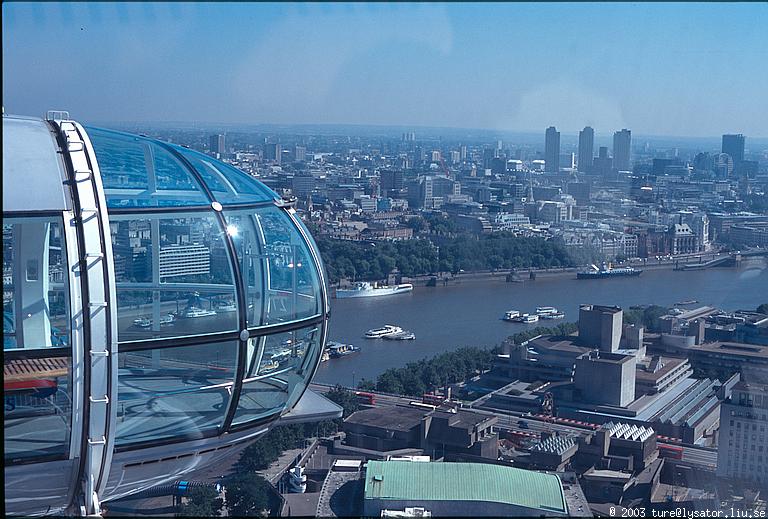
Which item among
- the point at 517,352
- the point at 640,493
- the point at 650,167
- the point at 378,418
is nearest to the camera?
the point at 640,493

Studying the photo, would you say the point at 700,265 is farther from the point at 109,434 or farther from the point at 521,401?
the point at 109,434

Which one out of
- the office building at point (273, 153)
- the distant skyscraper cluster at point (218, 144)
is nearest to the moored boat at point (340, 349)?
the distant skyscraper cluster at point (218, 144)

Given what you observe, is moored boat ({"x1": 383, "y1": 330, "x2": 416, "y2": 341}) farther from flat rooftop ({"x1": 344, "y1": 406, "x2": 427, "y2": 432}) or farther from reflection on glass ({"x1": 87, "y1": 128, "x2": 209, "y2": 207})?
reflection on glass ({"x1": 87, "y1": 128, "x2": 209, "y2": 207})

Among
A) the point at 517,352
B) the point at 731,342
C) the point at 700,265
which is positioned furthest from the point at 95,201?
the point at 700,265

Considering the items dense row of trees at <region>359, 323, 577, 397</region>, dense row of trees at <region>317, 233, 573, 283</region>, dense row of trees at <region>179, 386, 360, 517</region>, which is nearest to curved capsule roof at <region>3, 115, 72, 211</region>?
dense row of trees at <region>179, 386, 360, 517</region>

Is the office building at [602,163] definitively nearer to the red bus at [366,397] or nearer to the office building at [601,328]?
the office building at [601,328]

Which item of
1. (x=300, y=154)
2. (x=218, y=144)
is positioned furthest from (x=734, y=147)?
(x=300, y=154)
